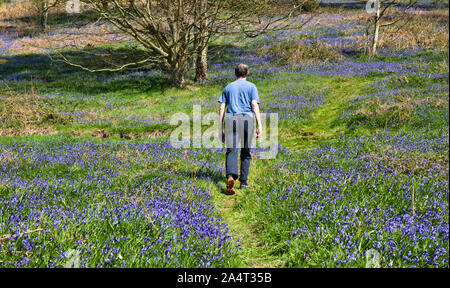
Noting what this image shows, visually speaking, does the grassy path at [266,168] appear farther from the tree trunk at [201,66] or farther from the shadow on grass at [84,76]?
the shadow on grass at [84,76]

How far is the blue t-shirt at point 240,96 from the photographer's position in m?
6.16

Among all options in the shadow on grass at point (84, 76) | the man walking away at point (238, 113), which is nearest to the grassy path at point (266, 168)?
the man walking away at point (238, 113)

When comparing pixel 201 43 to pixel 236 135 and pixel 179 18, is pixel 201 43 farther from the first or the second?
pixel 236 135

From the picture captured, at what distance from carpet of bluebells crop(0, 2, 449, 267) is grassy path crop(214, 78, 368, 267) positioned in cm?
13

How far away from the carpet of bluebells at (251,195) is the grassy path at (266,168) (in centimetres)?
13

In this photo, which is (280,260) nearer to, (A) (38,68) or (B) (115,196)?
(B) (115,196)

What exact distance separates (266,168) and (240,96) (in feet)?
6.30

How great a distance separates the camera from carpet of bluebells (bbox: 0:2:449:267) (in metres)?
3.33

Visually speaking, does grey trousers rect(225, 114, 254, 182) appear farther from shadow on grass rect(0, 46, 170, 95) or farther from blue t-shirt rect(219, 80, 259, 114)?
shadow on grass rect(0, 46, 170, 95)

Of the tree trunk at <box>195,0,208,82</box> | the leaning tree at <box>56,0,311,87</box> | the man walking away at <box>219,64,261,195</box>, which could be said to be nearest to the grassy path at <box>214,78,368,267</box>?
the man walking away at <box>219,64,261,195</box>

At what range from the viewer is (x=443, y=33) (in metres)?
22.2

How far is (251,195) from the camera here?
228 inches
